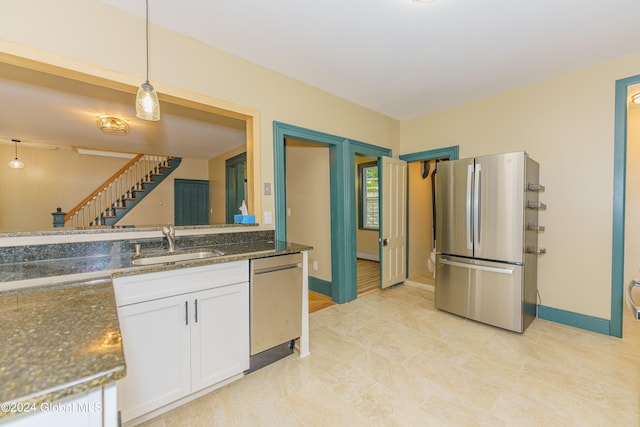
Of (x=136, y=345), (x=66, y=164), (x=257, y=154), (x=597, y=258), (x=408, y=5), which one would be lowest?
(x=136, y=345)

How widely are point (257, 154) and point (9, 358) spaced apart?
7.05 feet

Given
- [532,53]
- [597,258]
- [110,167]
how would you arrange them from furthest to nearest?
1. [110,167]
2. [597,258]
3. [532,53]

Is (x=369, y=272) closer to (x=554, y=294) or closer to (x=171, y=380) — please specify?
(x=554, y=294)

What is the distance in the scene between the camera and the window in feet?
20.1

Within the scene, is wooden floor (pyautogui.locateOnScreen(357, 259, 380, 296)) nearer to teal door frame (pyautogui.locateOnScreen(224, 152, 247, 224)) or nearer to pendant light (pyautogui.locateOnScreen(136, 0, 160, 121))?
teal door frame (pyautogui.locateOnScreen(224, 152, 247, 224))

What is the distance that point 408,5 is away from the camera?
6.06 feet

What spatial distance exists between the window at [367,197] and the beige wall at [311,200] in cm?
240

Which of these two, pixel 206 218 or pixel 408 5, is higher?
pixel 408 5

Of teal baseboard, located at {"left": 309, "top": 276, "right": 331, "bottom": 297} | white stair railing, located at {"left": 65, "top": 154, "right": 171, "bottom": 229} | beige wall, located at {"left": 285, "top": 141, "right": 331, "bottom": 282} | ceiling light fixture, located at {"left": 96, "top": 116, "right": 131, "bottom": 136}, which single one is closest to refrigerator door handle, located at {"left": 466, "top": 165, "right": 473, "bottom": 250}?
beige wall, located at {"left": 285, "top": 141, "right": 331, "bottom": 282}

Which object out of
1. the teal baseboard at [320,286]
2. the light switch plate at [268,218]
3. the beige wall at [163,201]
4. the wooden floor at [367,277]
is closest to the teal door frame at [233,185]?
the beige wall at [163,201]

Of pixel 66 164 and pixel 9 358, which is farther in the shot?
pixel 66 164

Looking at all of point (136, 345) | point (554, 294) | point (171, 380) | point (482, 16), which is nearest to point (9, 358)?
point (136, 345)

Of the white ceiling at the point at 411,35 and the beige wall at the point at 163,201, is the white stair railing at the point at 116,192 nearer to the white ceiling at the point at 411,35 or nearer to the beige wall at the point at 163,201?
the beige wall at the point at 163,201

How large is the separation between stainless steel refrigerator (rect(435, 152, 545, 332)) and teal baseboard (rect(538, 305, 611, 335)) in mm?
111
